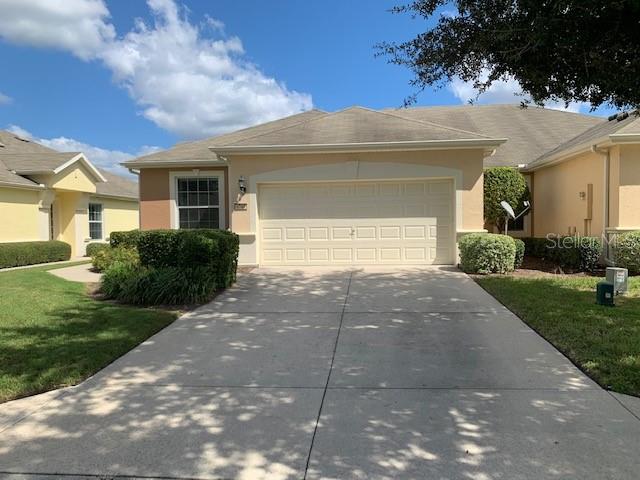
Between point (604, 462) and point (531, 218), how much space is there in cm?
1436

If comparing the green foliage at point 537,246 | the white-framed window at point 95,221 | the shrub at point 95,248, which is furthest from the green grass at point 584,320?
the white-framed window at point 95,221

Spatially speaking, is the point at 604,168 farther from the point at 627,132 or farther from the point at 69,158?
the point at 69,158

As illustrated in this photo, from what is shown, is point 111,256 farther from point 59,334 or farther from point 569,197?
point 569,197

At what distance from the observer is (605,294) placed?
8055 mm

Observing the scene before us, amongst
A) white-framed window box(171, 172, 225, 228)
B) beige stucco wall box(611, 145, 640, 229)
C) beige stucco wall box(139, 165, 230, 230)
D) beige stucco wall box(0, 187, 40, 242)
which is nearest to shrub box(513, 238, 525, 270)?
beige stucco wall box(611, 145, 640, 229)

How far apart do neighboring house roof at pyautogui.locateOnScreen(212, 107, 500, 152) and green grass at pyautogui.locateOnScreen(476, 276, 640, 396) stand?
392 centimetres

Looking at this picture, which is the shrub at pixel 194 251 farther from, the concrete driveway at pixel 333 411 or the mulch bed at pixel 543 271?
the mulch bed at pixel 543 271

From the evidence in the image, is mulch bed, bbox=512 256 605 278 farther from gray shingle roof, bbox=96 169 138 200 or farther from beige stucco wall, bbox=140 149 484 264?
gray shingle roof, bbox=96 169 138 200

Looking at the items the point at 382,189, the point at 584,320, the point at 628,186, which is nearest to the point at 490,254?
the point at 382,189

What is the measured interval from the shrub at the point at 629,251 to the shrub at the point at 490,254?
230 cm

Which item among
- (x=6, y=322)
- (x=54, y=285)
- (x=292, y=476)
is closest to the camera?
(x=292, y=476)

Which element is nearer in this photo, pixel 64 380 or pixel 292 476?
pixel 292 476

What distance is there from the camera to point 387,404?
14.5 feet

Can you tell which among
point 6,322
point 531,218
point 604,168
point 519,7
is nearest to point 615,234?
point 604,168
